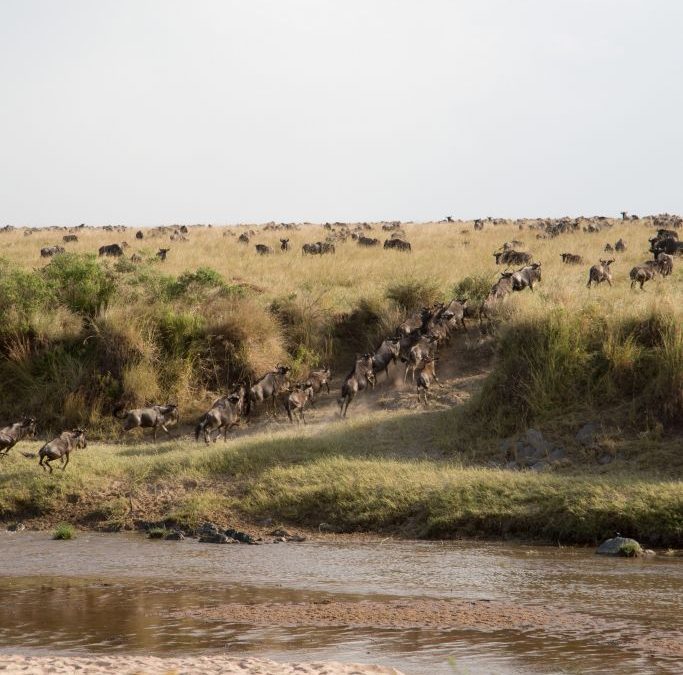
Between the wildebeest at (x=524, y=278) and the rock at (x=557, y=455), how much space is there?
21.5ft

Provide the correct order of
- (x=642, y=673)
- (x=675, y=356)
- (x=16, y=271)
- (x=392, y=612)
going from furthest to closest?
(x=16, y=271), (x=675, y=356), (x=392, y=612), (x=642, y=673)

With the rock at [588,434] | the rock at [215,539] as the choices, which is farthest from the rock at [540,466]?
the rock at [215,539]

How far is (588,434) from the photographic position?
15.1 metres

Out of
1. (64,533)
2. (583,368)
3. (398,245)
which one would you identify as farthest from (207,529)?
(398,245)

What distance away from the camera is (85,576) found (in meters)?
11.6

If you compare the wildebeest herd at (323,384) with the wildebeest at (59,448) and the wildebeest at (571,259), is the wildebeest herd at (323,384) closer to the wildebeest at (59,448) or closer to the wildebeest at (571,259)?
the wildebeest at (59,448)

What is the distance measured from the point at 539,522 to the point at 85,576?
16.4ft

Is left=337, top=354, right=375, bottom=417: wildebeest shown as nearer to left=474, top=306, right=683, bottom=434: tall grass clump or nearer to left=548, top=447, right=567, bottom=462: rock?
left=474, top=306, right=683, bottom=434: tall grass clump

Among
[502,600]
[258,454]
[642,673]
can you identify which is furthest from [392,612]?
[258,454]

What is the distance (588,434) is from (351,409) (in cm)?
462

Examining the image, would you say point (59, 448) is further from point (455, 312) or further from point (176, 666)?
point (176, 666)

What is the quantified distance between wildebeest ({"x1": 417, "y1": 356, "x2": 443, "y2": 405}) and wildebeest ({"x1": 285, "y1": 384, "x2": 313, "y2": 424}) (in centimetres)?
179

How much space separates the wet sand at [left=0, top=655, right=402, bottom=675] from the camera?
723cm

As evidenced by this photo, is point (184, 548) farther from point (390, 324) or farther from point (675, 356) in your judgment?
point (390, 324)
